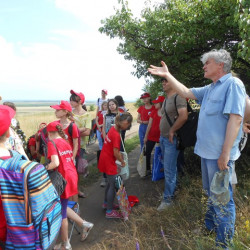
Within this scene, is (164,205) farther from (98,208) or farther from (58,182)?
(58,182)

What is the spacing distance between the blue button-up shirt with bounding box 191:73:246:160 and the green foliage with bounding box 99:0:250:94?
1815 millimetres

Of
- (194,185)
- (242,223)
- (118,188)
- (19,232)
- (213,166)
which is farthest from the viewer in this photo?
(194,185)

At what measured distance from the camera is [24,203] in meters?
1.57

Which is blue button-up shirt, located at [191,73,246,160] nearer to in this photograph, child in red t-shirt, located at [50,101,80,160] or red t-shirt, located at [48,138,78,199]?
red t-shirt, located at [48,138,78,199]

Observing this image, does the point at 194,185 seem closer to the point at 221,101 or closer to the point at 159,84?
the point at 221,101

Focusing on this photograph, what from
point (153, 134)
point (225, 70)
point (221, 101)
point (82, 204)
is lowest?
point (82, 204)

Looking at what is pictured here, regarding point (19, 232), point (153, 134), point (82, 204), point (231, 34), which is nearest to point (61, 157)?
point (19, 232)

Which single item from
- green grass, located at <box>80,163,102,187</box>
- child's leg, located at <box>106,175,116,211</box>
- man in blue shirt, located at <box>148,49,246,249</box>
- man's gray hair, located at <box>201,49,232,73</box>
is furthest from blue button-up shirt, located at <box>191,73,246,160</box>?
green grass, located at <box>80,163,102,187</box>

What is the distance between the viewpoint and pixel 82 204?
4.25 m

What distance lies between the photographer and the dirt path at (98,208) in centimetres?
317

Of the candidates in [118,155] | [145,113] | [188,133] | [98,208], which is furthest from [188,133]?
[145,113]

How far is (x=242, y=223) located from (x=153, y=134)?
2815 millimetres

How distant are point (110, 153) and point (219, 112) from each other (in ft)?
6.21

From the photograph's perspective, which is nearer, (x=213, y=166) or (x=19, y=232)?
(x=19, y=232)
